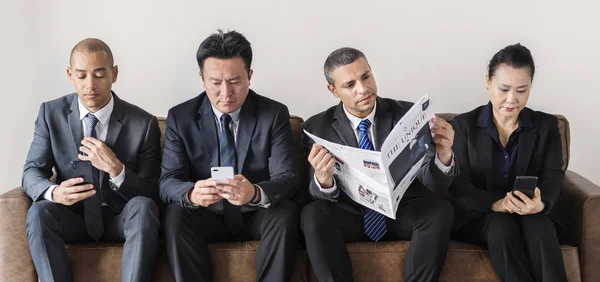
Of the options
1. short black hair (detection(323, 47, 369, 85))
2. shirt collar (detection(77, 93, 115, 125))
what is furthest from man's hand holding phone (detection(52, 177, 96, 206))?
short black hair (detection(323, 47, 369, 85))

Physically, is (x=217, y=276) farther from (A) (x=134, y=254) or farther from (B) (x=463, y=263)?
(B) (x=463, y=263)

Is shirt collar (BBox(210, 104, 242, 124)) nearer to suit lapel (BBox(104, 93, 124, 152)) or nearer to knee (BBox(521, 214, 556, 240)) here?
suit lapel (BBox(104, 93, 124, 152))

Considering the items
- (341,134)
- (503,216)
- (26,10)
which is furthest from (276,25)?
(503,216)

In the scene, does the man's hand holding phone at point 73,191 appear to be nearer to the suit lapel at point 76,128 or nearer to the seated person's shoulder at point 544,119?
the suit lapel at point 76,128

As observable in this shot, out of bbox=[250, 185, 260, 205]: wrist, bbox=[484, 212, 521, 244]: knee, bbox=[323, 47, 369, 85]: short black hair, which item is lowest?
bbox=[484, 212, 521, 244]: knee

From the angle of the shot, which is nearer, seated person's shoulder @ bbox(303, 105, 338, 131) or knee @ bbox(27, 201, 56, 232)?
knee @ bbox(27, 201, 56, 232)

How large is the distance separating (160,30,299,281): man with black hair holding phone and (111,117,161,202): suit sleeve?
0.09 meters

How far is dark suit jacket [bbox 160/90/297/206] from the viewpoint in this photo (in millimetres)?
3049

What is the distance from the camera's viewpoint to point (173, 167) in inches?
120

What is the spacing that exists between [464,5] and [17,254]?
2331 mm

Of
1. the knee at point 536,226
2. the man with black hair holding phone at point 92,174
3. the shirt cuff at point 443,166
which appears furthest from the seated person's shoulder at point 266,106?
the knee at point 536,226

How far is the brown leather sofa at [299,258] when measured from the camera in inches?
112

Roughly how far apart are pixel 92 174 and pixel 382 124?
3.91 feet

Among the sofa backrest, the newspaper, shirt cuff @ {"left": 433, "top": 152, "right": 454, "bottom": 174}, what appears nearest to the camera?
the newspaper
